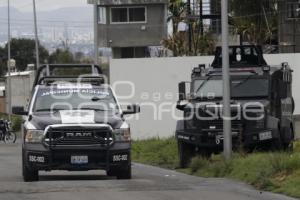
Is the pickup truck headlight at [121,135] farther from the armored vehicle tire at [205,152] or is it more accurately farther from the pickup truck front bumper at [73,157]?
the armored vehicle tire at [205,152]

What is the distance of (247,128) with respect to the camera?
772 inches

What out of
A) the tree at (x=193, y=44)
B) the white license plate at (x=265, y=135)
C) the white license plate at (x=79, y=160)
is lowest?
the white license plate at (x=265, y=135)

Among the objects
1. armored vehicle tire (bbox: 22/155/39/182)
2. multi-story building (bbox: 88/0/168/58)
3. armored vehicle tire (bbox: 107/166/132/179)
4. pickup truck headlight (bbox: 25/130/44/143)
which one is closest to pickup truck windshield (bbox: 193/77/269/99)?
armored vehicle tire (bbox: 107/166/132/179)

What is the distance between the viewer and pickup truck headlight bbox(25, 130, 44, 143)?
14828mm

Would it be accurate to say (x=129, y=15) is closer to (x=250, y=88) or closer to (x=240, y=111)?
(x=250, y=88)

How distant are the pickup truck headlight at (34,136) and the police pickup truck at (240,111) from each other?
18.9ft

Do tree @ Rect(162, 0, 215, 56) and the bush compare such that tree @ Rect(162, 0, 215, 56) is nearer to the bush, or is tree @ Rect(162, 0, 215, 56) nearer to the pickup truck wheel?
the bush

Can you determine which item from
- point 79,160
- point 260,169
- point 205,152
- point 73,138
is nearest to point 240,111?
point 205,152

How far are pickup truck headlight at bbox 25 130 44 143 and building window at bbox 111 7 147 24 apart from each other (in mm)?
49763

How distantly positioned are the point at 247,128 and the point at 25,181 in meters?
6.44

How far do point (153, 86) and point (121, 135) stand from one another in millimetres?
20227

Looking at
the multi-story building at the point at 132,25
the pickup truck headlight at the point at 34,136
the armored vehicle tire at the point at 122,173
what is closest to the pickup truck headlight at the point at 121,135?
the armored vehicle tire at the point at 122,173

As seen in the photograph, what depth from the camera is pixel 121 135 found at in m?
15.1

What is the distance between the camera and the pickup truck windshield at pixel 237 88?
20.2 m
